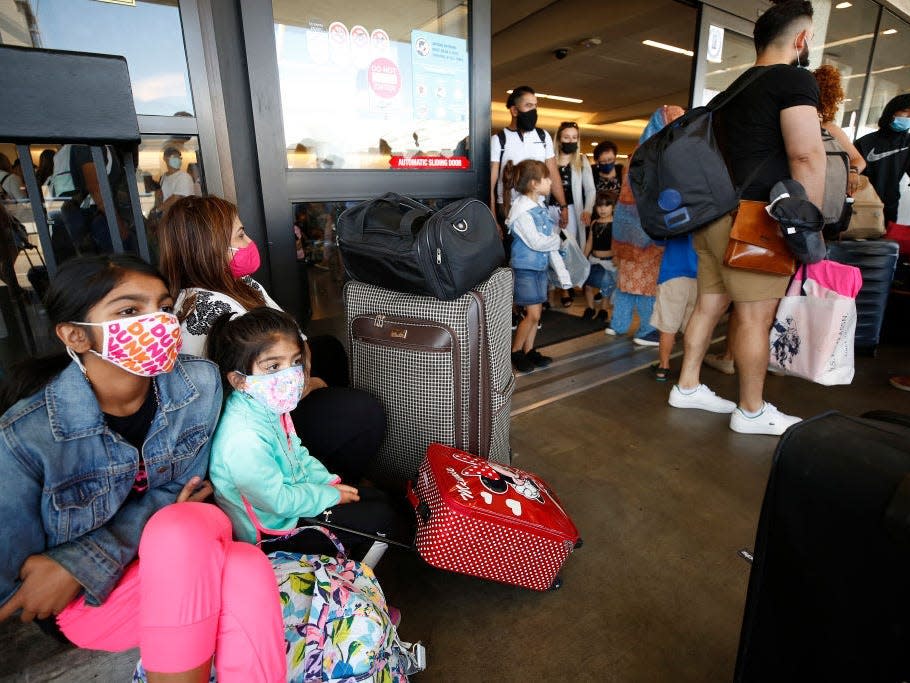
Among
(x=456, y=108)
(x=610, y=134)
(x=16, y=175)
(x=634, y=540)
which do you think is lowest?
(x=634, y=540)

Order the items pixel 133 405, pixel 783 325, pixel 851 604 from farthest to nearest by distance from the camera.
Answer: pixel 783 325 < pixel 133 405 < pixel 851 604

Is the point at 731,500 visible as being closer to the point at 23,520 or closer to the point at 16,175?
the point at 23,520

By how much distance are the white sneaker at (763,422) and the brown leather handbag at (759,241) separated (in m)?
0.72

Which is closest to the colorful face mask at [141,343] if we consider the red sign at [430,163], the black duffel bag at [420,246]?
the black duffel bag at [420,246]

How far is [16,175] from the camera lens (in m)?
1.63

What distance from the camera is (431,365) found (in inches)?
65.0

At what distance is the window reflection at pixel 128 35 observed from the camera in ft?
5.30

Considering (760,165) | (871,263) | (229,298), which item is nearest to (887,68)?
(871,263)

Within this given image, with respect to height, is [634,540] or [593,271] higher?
[593,271]

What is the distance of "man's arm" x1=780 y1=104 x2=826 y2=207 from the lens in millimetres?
1923

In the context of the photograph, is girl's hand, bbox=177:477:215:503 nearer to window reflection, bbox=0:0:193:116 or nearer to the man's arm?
window reflection, bbox=0:0:193:116

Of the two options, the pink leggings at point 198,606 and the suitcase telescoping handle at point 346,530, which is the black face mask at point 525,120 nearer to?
the suitcase telescoping handle at point 346,530

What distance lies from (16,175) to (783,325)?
3080mm

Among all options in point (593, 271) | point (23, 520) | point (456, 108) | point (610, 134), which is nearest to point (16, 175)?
point (23, 520)
